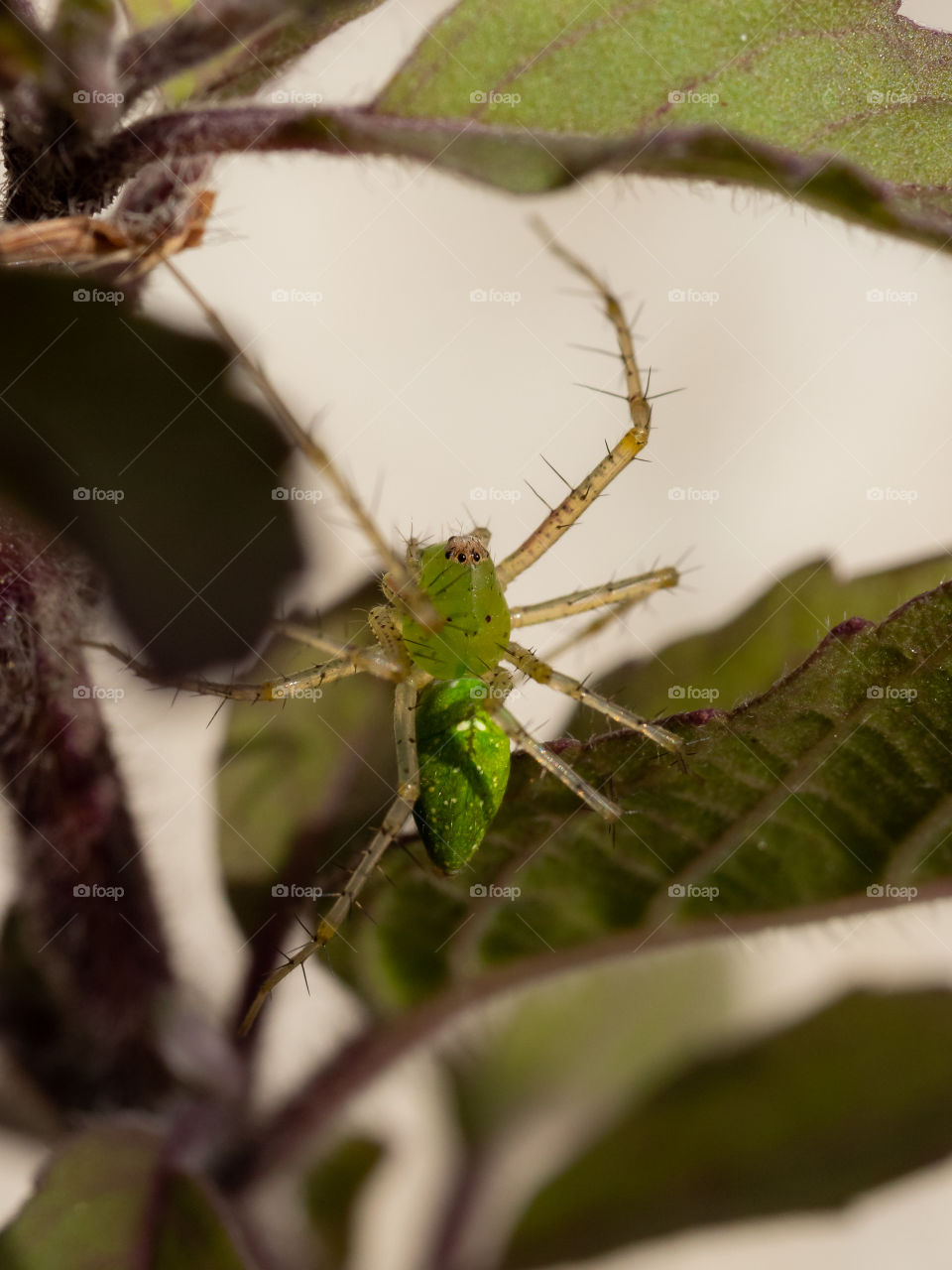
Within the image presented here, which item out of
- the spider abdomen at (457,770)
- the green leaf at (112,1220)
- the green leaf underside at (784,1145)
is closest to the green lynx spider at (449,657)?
the spider abdomen at (457,770)

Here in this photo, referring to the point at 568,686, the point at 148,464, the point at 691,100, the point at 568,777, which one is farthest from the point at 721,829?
the point at 148,464

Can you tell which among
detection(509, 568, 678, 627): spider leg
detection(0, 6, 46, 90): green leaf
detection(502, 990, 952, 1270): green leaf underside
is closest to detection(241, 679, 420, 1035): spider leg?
detection(509, 568, 678, 627): spider leg

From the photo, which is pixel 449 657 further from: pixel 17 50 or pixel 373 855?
pixel 17 50

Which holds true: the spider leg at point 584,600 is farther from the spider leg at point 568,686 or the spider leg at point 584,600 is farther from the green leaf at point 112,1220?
the green leaf at point 112,1220

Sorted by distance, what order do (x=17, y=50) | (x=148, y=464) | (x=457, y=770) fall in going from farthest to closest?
(x=148, y=464) → (x=457, y=770) → (x=17, y=50)

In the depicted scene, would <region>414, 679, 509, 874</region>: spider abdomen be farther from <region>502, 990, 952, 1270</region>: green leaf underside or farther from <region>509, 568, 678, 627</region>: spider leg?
<region>502, 990, 952, 1270</region>: green leaf underside
